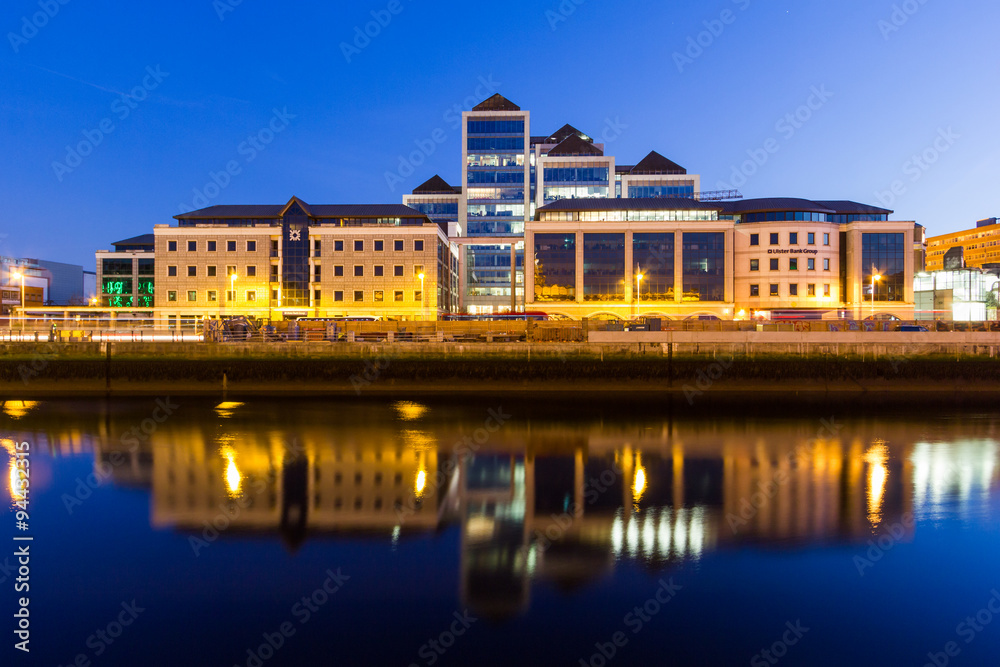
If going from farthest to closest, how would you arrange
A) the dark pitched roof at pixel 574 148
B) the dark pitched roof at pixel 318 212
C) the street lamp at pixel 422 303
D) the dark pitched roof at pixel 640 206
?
1. the dark pitched roof at pixel 574 148
2. the dark pitched roof at pixel 318 212
3. the dark pitched roof at pixel 640 206
4. the street lamp at pixel 422 303

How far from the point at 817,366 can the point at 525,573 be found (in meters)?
29.7

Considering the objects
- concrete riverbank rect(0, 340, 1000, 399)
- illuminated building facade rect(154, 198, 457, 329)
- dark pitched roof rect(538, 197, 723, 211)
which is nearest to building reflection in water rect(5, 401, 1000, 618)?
concrete riverbank rect(0, 340, 1000, 399)

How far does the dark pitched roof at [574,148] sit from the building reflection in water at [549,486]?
83.0 m

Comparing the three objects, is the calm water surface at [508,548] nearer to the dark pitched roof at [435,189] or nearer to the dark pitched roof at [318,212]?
A: the dark pitched roof at [318,212]

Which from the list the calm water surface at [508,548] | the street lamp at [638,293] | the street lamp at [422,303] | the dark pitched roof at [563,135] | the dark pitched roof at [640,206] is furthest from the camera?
the dark pitched roof at [563,135]

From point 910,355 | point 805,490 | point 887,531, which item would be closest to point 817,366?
point 910,355

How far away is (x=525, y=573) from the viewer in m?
12.0

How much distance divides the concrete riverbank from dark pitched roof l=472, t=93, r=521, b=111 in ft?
264

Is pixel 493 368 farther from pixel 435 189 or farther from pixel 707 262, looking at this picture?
pixel 435 189
